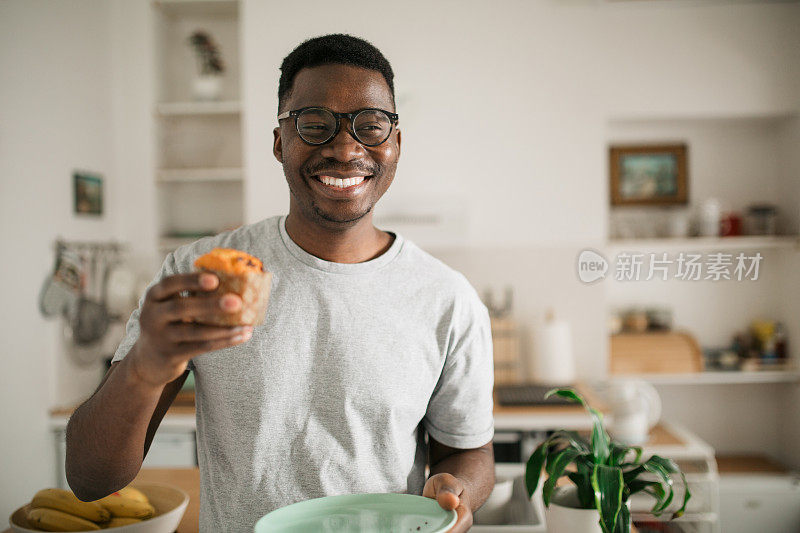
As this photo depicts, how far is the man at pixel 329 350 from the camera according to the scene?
0.92m

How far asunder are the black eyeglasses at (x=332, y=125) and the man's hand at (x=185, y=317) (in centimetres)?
33

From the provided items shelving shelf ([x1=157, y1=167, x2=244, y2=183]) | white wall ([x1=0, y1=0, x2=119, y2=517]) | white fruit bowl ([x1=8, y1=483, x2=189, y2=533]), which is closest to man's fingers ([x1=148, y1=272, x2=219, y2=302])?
white fruit bowl ([x1=8, y1=483, x2=189, y2=533])

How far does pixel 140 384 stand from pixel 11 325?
1888mm

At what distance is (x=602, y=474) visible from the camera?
1049 mm

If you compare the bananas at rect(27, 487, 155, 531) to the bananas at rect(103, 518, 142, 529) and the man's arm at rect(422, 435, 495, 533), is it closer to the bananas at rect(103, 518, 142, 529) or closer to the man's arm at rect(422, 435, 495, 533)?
the bananas at rect(103, 518, 142, 529)

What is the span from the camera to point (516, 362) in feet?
9.26

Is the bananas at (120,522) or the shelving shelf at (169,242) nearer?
the bananas at (120,522)

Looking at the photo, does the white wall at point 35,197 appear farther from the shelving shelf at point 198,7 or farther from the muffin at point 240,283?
the muffin at point 240,283

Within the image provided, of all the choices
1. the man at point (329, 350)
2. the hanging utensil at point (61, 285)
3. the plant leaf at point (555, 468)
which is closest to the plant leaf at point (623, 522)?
the plant leaf at point (555, 468)

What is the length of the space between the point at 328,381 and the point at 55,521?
497 millimetres

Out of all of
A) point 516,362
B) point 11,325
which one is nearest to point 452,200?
point 516,362

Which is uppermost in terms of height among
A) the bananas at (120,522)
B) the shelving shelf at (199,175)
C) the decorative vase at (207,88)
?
the decorative vase at (207,88)

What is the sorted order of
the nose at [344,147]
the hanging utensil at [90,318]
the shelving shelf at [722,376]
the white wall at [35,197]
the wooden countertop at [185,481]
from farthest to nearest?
the shelving shelf at [722,376] < the hanging utensil at [90,318] < the white wall at [35,197] < the wooden countertop at [185,481] < the nose at [344,147]

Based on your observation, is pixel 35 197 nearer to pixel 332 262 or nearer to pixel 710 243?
pixel 332 262
